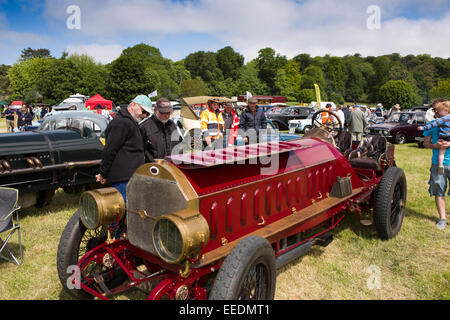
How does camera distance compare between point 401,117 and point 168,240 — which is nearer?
point 168,240

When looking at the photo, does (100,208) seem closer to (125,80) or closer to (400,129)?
(400,129)

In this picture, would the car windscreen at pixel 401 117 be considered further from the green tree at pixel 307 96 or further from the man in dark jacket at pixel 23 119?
the green tree at pixel 307 96

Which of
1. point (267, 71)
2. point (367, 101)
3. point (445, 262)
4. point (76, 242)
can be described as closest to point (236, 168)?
point (76, 242)

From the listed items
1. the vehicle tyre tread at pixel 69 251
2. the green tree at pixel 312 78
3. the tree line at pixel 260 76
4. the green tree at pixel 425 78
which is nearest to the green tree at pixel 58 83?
the tree line at pixel 260 76

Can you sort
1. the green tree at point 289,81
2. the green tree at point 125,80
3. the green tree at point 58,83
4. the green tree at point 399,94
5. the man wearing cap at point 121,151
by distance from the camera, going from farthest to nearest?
the green tree at point 289,81 < the green tree at point 399,94 < the green tree at point 58,83 < the green tree at point 125,80 < the man wearing cap at point 121,151

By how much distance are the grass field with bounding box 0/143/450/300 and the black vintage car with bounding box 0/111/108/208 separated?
0.56m

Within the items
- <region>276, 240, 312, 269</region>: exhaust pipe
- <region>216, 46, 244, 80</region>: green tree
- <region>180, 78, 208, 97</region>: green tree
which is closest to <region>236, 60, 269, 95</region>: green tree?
<region>216, 46, 244, 80</region>: green tree

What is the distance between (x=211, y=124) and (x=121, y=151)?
4122 mm

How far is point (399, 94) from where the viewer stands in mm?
58000

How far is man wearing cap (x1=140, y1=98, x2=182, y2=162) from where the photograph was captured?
3945mm

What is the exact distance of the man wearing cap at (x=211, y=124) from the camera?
7.30 meters

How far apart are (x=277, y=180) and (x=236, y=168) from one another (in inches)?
23.6

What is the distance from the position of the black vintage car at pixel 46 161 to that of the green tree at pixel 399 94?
6206cm

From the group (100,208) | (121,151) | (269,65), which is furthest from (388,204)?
(269,65)
